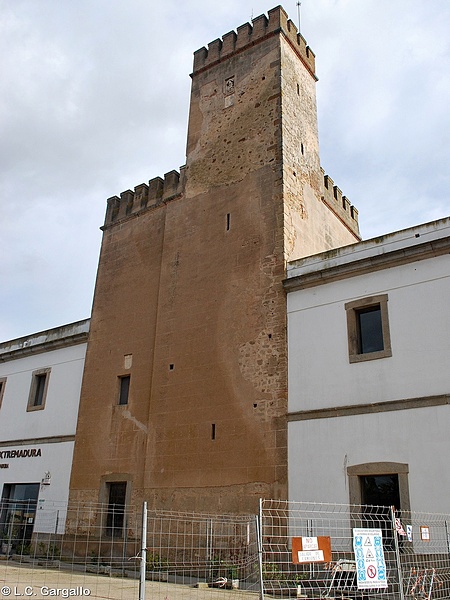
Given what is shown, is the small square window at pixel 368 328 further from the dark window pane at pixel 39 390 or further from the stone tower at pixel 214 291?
the dark window pane at pixel 39 390

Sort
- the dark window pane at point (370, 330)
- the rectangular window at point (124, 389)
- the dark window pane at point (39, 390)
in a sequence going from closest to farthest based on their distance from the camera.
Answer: the dark window pane at point (370, 330) → the rectangular window at point (124, 389) → the dark window pane at point (39, 390)

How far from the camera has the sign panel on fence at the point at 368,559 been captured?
7.11 meters

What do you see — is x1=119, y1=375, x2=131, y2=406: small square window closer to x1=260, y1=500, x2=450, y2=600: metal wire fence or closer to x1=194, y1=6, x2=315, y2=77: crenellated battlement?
x1=260, y1=500, x2=450, y2=600: metal wire fence

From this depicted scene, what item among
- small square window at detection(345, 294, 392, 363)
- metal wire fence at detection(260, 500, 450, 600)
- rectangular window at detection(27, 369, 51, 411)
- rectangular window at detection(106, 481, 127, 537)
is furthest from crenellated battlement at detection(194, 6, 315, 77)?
metal wire fence at detection(260, 500, 450, 600)

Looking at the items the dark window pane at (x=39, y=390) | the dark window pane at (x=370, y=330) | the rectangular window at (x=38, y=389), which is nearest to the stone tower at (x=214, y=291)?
the dark window pane at (x=370, y=330)

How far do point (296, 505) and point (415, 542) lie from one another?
2.71 metres

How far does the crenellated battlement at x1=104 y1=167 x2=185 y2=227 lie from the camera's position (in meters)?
19.5

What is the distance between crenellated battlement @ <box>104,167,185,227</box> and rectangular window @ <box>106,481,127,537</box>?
918cm

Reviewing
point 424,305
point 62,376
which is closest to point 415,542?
point 424,305

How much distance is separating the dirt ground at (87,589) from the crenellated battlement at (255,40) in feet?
53.6

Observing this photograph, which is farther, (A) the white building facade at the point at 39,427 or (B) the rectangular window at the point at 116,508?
(A) the white building facade at the point at 39,427

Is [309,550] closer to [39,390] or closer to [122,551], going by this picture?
[122,551]

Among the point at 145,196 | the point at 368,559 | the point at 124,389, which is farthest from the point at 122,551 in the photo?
the point at 145,196

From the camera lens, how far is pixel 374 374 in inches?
505
